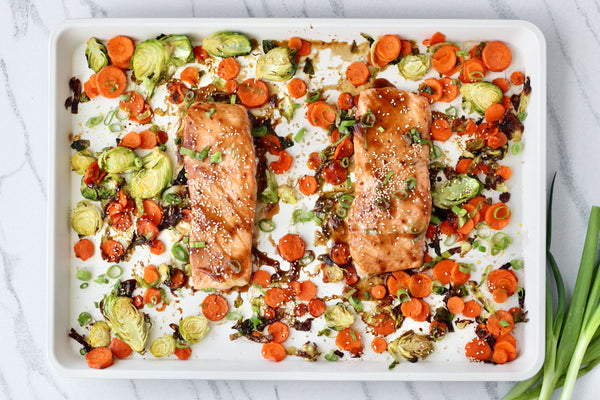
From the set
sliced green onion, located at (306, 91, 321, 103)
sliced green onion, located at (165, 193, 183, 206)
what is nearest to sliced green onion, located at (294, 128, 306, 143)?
sliced green onion, located at (306, 91, 321, 103)

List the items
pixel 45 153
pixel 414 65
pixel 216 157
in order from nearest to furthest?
pixel 216 157
pixel 414 65
pixel 45 153

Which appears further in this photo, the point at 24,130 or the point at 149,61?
the point at 24,130

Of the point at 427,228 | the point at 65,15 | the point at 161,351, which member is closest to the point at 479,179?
the point at 427,228

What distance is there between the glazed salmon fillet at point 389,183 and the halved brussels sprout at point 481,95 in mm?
345

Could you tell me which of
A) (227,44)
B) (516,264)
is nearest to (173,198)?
(227,44)

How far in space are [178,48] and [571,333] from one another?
3176mm

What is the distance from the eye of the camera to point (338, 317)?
12.8 ft

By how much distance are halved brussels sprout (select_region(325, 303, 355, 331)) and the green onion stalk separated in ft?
3.83

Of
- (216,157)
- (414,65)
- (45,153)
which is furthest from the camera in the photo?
(45,153)

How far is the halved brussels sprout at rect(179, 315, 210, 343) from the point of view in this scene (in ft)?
12.8

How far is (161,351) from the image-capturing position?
3.94 metres

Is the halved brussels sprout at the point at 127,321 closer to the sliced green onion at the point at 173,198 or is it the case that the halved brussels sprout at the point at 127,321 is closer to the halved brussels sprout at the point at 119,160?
the sliced green onion at the point at 173,198

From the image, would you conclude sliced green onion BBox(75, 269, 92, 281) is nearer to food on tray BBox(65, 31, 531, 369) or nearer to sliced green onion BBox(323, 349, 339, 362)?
food on tray BBox(65, 31, 531, 369)

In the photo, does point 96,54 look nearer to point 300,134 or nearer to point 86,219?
point 86,219
